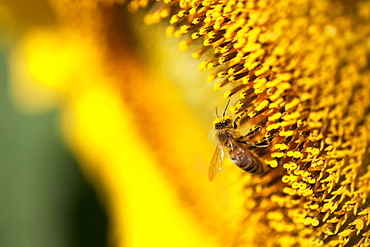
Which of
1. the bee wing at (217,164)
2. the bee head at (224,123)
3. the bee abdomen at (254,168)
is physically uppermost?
the bee head at (224,123)

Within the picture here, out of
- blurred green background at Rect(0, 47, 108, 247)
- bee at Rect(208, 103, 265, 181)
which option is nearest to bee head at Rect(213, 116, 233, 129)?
bee at Rect(208, 103, 265, 181)

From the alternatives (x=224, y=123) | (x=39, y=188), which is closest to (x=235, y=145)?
(x=224, y=123)

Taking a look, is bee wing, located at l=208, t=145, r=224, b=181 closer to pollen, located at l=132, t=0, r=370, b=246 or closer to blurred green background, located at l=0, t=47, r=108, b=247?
pollen, located at l=132, t=0, r=370, b=246

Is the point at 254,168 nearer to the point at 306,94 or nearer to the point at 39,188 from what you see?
the point at 306,94

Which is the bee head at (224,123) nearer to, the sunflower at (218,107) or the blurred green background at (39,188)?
the sunflower at (218,107)

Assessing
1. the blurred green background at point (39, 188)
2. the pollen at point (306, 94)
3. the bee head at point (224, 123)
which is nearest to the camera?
the pollen at point (306, 94)

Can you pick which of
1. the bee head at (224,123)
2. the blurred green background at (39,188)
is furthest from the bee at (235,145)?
the blurred green background at (39,188)
